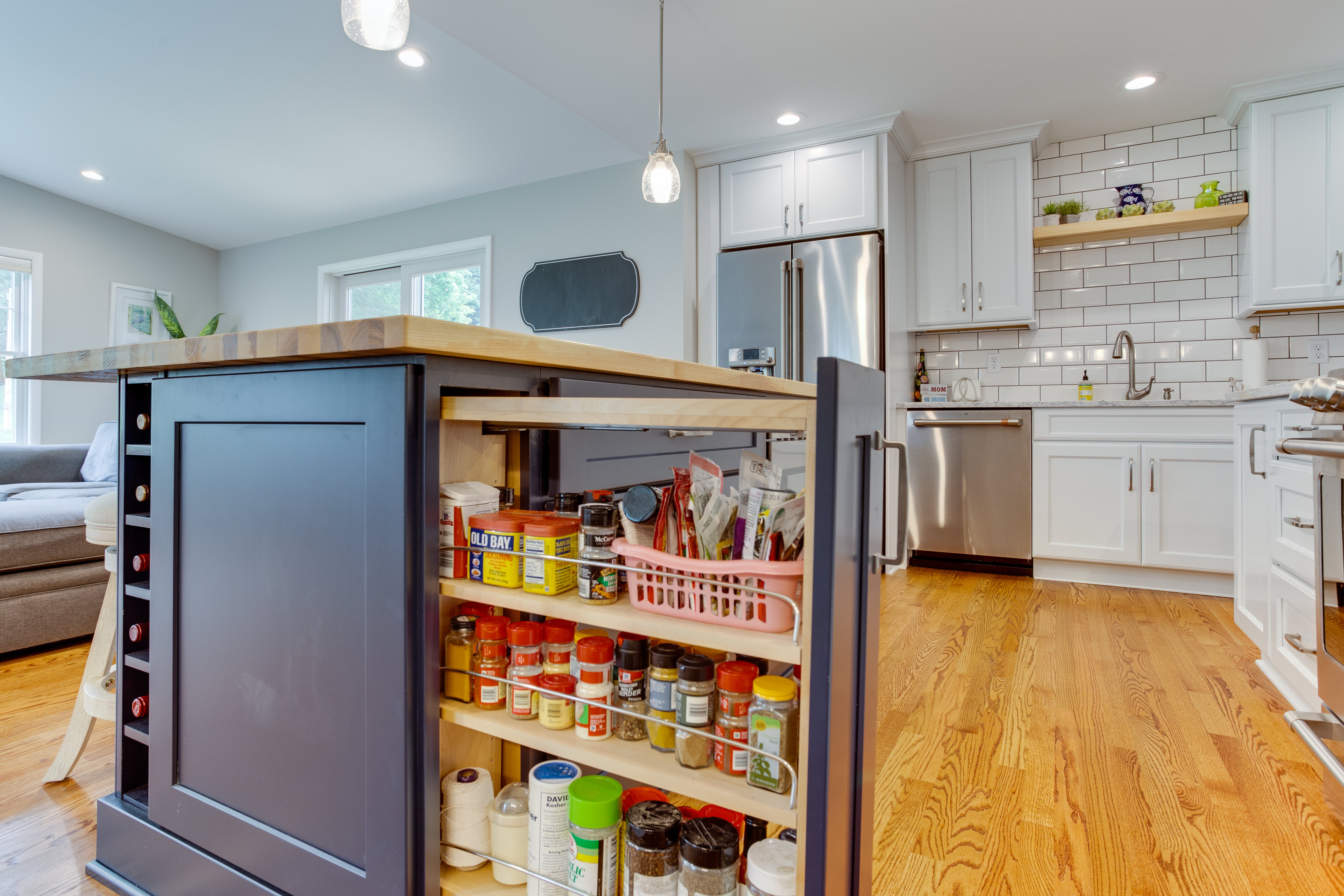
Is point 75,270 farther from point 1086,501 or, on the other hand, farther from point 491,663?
point 1086,501

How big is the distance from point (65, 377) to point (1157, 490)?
3.62m

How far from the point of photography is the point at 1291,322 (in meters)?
3.14

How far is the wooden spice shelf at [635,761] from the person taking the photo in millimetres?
614

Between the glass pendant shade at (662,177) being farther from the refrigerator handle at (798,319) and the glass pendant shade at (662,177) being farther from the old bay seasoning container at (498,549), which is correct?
the old bay seasoning container at (498,549)

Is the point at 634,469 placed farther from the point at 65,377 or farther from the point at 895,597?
the point at 895,597

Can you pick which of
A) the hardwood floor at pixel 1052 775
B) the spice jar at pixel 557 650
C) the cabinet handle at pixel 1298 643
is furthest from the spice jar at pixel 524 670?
the cabinet handle at pixel 1298 643

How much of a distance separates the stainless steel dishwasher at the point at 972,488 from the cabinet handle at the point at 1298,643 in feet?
5.13

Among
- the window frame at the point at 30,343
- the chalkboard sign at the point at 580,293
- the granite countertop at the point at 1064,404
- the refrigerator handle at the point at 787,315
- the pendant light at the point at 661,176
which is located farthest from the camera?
the window frame at the point at 30,343

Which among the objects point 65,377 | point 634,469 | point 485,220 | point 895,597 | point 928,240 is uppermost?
point 485,220

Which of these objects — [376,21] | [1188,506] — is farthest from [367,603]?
[1188,506]

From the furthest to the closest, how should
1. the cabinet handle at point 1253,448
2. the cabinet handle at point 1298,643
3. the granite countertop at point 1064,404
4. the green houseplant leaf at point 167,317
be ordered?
the green houseplant leaf at point 167,317, the granite countertop at point 1064,404, the cabinet handle at point 1253,448, the cabinet handle at point 1298,643

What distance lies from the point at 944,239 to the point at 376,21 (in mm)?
2914

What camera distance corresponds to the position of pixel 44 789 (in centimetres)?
131

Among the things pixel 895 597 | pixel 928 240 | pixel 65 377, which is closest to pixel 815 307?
pixel 928 240
